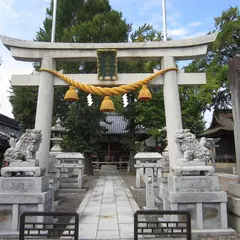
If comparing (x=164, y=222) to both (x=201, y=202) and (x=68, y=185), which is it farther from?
(x=68, y=185)

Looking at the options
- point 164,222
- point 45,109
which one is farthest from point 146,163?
point 164,222

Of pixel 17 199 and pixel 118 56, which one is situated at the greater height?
pixel 118 56

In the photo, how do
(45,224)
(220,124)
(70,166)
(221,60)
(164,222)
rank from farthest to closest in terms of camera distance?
(220,124)
(221,60)
(70,166)
(164,222)
(45,224)

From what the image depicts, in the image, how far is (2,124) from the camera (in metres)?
16.7

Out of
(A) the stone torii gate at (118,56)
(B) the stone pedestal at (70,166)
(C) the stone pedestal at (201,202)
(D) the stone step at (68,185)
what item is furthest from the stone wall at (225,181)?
(D) the stone step at (68,185)

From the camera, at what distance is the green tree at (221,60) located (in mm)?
18438

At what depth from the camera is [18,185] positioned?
550 centimetres

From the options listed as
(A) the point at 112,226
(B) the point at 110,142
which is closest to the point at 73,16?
(B) the point at 110,142

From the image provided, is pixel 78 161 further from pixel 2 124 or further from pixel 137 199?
pixel 2 124

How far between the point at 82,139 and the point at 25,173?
13.6m

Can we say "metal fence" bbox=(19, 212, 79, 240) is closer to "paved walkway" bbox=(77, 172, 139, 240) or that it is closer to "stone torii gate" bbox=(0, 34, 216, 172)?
"paved walkway" bbox=(77, 172, 139, 240)

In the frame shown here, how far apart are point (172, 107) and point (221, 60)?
16.2 meters

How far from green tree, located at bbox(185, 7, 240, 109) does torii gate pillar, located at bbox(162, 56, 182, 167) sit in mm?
11607

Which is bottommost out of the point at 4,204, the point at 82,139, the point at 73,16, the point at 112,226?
the point at 112,226
